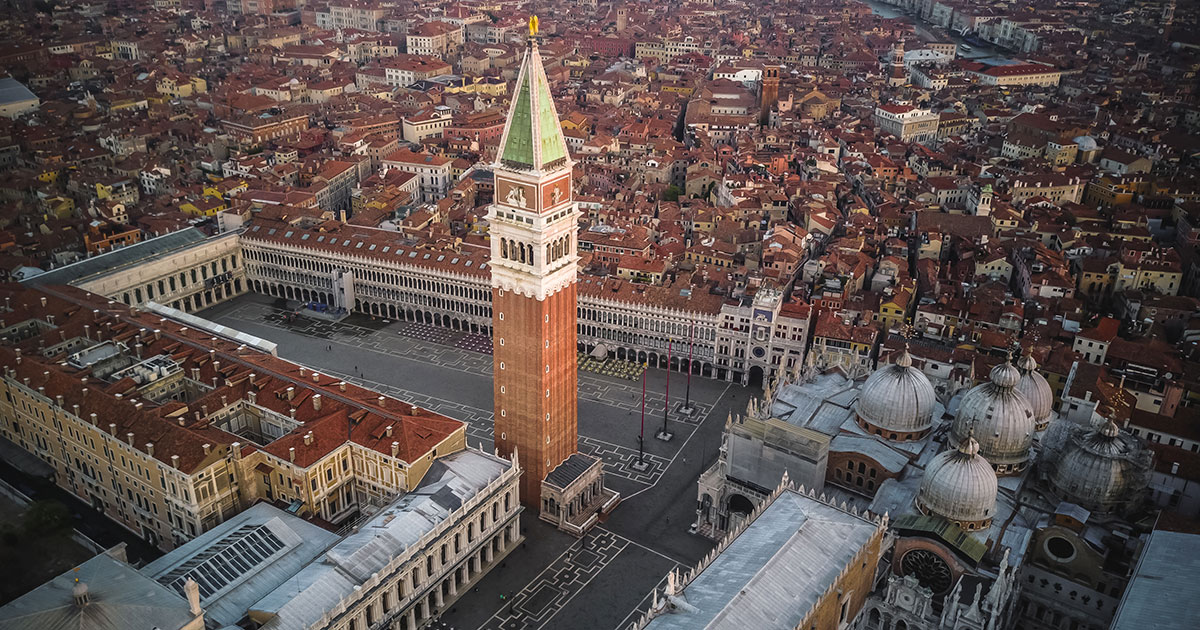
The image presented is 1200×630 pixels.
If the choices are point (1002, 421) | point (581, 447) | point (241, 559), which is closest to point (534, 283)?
point (581, 447)

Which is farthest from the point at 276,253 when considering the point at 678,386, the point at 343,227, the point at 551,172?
the point at 551,172

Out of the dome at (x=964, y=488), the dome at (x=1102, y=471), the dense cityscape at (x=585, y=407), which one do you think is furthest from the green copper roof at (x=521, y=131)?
the dome at (x=1102, y=471)

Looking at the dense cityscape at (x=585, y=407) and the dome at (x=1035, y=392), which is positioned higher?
the dome at (x=1035, y=392)

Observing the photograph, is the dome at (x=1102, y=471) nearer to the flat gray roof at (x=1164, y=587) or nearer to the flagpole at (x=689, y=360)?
the flat gray roof at (x=1164, y=587)

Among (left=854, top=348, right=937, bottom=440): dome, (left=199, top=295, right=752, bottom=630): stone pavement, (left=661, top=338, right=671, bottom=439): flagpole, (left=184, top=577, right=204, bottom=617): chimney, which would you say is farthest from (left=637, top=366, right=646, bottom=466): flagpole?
(left=184, top=577, right=204, bottom=617): chimney

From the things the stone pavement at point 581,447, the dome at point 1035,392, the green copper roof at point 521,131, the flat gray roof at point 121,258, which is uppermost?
the green copper roof at point 521,131
